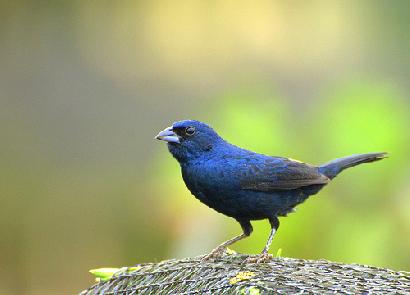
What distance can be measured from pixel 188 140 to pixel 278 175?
482 mm

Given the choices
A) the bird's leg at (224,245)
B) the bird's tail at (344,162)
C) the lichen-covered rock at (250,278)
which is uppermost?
the bird's tail at (344,162)

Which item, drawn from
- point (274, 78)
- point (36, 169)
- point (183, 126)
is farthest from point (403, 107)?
point (36, 169)

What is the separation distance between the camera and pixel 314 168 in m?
5.36

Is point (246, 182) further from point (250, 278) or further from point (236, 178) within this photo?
point (250, 278)

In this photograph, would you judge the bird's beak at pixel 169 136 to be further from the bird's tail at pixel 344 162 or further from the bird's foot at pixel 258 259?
the bird's tail at pixel 344 162

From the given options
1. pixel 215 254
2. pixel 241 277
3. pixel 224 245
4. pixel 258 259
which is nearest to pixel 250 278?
pixel 241 277

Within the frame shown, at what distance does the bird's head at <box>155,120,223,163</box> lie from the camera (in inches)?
198

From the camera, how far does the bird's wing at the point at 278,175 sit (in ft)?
16.3

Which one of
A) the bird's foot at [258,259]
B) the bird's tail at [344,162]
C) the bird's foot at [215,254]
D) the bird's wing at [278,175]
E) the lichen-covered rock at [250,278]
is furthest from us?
the bird's tail at [344,162]

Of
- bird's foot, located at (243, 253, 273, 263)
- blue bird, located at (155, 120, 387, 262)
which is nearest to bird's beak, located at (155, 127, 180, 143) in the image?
blue bird, located at (155, 120, 387, 262)

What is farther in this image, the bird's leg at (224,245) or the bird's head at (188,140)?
the bird's head at (188,140)

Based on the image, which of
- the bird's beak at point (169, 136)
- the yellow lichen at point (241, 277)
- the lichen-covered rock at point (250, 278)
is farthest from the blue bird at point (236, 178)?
the yellow lichen at point (241, 277)

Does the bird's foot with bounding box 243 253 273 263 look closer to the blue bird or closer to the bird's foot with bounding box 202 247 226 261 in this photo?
the blue bird

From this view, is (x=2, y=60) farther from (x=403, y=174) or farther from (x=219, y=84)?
(x=403, y=174)
